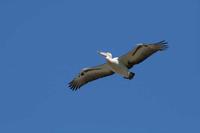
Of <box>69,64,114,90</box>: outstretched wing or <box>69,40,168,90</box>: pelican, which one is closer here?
<box>69,40,168,90</box>: pelican

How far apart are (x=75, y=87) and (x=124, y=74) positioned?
4323mm

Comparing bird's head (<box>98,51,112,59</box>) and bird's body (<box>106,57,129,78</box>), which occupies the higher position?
bird's head (<box>98,51,112,59</box>)

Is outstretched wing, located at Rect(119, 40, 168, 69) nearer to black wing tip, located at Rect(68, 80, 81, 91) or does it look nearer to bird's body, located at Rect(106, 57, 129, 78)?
bird's body, located at Rect(106, 57, 129, 78)

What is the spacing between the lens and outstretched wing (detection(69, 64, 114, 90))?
58.6 meters

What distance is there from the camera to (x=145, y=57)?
5638 cm

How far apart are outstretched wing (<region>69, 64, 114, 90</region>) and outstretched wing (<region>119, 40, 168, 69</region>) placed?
149 centimetres

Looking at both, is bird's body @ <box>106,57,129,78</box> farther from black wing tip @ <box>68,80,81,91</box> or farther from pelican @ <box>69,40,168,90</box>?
black wing tip @ <box>68,80,81,91</box>

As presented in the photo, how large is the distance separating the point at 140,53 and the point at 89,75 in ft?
13.0

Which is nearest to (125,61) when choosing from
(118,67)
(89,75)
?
(118,67)

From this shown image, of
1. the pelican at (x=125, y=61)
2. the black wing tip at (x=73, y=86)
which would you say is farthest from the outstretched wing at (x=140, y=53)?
the black wing tip at (x=73, y=86)

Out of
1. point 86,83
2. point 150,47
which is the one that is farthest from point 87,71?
point 150,47

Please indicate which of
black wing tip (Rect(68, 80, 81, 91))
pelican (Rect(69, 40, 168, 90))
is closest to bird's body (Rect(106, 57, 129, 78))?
pelican (Rect(69, 40, 168, 90))

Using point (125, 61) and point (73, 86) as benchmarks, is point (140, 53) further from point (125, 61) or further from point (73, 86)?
point (73, 86)

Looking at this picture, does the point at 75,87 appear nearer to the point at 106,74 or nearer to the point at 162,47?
the point at 106,74
